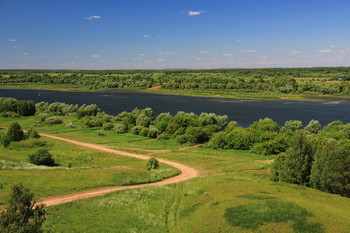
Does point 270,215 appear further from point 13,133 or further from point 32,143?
point 13,133

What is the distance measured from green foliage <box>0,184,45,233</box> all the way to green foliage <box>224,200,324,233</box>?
14.3 meters

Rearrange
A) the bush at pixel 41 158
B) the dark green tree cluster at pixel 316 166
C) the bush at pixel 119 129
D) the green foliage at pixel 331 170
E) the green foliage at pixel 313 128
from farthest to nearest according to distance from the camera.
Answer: the bush at pixel 119 129 → the green foliage at pixel 313 128 → the bush at pixel 41 158 → the dark green tree cluster at pixel 316 166 → the green foliage at pixel 331 170

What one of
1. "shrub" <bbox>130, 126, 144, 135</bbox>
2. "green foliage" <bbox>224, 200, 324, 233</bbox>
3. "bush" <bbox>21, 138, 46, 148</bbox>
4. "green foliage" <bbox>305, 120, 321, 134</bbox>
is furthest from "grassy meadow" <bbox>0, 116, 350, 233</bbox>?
"green foliage" <bbox>305, 120, 321, 134</bbox>

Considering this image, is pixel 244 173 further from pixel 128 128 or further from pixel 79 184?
pixel 128 128

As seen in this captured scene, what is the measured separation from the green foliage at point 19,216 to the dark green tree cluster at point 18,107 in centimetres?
9651

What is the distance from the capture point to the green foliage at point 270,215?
2228 cm

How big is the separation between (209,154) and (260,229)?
35.0 m

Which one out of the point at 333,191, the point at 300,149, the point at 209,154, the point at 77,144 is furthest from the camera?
the point at 77,144

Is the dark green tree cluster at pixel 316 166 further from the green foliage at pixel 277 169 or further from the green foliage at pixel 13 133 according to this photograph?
the green foliage at pixel 13 133

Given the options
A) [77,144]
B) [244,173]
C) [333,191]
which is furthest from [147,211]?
[77,144]

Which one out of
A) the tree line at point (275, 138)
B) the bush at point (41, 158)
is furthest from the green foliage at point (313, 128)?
the bush at point (41, 158)

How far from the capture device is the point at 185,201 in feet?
101

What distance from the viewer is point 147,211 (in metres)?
28.5

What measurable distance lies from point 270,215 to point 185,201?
9.52 m
